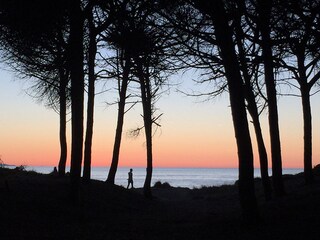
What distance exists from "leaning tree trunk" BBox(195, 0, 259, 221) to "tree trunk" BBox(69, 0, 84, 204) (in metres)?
4.80

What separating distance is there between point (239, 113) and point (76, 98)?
217 inches

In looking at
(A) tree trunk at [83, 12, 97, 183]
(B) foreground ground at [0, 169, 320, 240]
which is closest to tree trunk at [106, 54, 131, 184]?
(A) tree trunk at [83, 12, 97, 183]

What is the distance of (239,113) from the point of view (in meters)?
9.69

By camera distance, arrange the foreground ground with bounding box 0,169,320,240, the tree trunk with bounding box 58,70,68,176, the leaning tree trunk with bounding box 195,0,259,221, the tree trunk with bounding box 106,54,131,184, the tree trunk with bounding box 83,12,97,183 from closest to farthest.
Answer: the foreground ground with bounding box 0,169,320,240
the leaning tree trunk with bounding box 195,0,259,221
the tree trunk with bounding box 83,12,97,183
the tree trunk with bounding box 58,70,68,176
the tree trunk with bounding box 106,54,131,184

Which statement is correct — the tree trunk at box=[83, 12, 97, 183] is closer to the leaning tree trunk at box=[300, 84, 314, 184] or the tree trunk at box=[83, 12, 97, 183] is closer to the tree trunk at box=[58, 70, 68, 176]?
the tree trunk at box=[58, 70, 68, 176]

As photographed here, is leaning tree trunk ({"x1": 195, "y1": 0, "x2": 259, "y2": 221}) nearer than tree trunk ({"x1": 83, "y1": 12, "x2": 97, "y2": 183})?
Yes

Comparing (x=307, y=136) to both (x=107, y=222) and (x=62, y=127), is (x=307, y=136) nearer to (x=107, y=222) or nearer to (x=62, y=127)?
(x=107, y=222)

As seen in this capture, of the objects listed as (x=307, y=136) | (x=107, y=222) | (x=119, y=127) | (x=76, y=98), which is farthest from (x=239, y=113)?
(x=119, y=127)

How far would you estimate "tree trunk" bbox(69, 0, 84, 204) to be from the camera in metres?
13.2

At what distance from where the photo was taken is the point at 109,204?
1487 centimetres

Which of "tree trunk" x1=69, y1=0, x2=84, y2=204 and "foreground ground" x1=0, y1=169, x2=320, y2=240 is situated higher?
"tree trunk" x1=69, y1=0, x2=84, y2=204

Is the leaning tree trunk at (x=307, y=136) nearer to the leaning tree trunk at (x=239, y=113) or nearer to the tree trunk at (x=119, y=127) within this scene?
the tree trunk at (x=119, y=127)

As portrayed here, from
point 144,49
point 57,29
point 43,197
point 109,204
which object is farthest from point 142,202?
point 144,49

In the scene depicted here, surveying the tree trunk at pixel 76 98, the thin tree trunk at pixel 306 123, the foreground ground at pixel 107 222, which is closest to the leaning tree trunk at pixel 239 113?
the foreground ground at pixel 107 222
